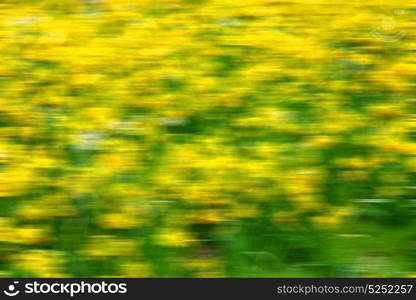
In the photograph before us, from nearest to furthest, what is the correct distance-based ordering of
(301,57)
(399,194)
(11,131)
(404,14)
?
(399,194) < (11,131) < (301,57) < (404,14)

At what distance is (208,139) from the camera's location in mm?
4270

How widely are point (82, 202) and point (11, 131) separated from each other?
619mm

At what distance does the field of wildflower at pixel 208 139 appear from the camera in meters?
3.80

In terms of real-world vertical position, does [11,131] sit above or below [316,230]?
above

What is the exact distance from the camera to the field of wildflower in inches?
150

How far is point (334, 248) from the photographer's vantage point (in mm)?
3797

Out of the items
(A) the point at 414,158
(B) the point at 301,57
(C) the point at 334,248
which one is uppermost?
(B) the point at 301,57

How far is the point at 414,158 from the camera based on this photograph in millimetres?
4137

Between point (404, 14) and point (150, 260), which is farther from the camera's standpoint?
point (404, 14)

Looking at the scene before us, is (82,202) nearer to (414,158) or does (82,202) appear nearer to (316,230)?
(316,230)

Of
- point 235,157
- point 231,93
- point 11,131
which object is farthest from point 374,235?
point 11,131

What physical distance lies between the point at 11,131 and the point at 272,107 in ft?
3.76

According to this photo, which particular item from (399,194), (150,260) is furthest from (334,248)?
(150,260)

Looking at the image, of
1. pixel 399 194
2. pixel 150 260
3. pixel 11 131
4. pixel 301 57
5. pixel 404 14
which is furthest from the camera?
pixel 404 14
